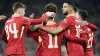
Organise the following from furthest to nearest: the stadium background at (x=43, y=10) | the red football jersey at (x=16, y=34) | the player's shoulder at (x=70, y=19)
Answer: the stadium background at (x=43, y=10) → the player's shoulder at (x=70, y=19) → the red football jersey at (x=16, y=34)

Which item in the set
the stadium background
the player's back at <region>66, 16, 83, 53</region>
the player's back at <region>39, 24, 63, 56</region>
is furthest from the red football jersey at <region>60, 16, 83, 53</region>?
the stadium background

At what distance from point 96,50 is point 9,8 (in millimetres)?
3037

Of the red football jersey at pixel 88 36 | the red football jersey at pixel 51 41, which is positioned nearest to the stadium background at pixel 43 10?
the red football jersey at pixel 88 36

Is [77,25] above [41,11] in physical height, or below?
below

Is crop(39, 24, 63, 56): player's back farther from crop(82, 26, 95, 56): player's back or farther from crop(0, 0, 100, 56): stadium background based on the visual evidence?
crop(0, 0, 100, 56): stadium background

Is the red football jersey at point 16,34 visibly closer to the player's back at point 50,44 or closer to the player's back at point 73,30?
the player's back at point 50,44

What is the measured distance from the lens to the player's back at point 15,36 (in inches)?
201

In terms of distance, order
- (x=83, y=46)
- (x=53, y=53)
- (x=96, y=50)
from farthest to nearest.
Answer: (x=96, y=50) → (x=83, y=46) → (x=53, y=53)

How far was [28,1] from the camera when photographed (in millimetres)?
10109

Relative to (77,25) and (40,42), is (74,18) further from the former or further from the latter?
(40,42)

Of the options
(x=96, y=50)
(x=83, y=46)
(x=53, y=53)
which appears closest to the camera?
(x=53, y=53)

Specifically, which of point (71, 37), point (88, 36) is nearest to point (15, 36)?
point (71, 37)

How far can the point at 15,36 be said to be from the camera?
5.12 metres

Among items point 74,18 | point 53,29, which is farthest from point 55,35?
point 74,18
